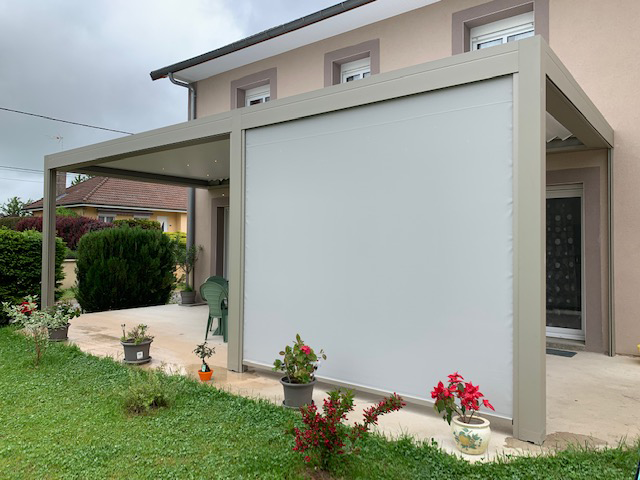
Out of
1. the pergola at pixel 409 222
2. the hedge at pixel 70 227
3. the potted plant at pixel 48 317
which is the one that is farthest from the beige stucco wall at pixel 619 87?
the hedge at pixel 70 227

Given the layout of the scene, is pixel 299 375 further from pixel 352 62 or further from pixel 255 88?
pixel 255 88

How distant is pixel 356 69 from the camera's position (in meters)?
8.69

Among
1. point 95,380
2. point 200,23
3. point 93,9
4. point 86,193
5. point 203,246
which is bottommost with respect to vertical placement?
point 95,380

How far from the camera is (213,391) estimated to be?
447cm

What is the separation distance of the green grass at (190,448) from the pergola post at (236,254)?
784 mm

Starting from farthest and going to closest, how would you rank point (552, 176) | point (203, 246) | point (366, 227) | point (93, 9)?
point (93, 9)
point (203, 246)
point (552, 176)
point (366, 227)

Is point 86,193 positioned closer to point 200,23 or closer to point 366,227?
point 200,23

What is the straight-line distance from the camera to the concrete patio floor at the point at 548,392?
3.43 meters

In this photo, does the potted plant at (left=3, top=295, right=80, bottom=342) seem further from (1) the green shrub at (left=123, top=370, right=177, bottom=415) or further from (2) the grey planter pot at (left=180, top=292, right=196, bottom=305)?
(2) the grey planter pot at (left=180, top=292, right=196, bottom=305)

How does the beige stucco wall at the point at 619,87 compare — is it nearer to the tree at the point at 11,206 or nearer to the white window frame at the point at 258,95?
the white window frame at the point at 258,95

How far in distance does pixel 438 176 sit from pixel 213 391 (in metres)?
2.85

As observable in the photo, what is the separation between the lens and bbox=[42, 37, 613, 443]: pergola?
3387 millimetres

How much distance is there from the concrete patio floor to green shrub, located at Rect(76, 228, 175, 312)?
2557 mm

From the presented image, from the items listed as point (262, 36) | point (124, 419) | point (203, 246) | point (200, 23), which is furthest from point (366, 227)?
point (200, 23)
